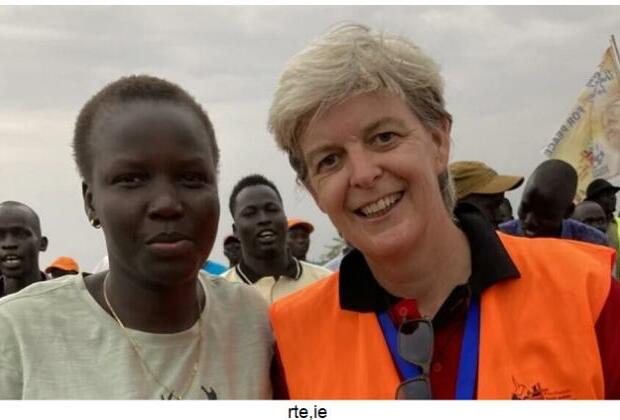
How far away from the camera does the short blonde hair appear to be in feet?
6.44

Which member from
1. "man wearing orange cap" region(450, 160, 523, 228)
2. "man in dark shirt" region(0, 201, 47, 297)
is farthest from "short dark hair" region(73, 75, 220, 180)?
"man in dark shirt" region(0, 201, 47, 297)

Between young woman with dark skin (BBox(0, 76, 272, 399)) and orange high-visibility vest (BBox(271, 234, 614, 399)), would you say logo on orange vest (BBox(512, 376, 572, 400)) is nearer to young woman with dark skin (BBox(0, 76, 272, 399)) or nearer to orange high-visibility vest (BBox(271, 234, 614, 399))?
orange high-visibility vest (BBox(271, 234, 614, 399))

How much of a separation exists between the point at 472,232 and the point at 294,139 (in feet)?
1.67

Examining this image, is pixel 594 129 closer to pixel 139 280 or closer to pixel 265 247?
pixel 265 247

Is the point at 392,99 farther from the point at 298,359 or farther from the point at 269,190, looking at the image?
the point at 269,190

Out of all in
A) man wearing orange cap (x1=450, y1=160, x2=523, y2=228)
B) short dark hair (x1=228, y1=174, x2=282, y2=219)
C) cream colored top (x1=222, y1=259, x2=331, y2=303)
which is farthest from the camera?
short dark hair (x1=228, y1=174, x2=282, y2=219)

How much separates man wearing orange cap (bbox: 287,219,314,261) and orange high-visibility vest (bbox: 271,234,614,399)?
570 centimetres

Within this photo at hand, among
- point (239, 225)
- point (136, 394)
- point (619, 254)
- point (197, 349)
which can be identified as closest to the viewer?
point (136, 394)

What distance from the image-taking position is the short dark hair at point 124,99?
73.0 inches
